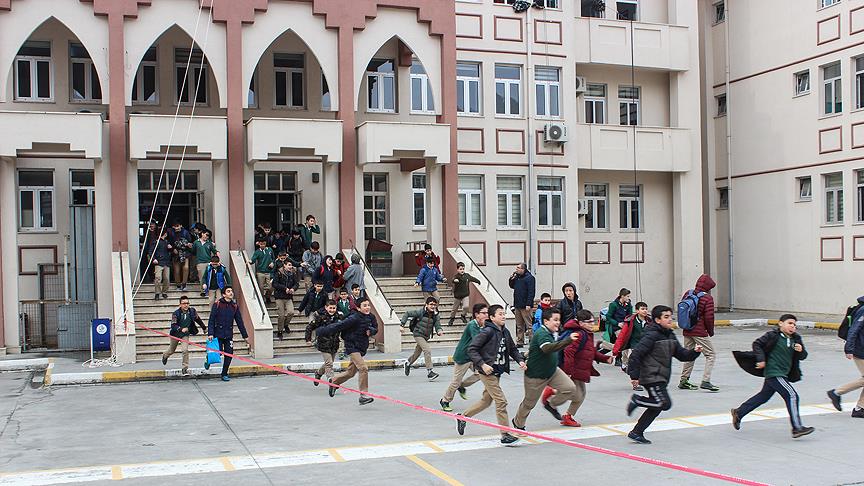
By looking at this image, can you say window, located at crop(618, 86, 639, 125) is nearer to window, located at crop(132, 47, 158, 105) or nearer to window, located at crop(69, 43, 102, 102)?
window, located at crop(132, 47, 158, 105)

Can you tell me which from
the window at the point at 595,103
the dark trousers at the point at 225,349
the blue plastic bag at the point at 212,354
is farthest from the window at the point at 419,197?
the dark trousers at the point at 225,349

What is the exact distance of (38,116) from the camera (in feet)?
70.5

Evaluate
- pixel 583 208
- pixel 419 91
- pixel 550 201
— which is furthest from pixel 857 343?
pixel 419 91

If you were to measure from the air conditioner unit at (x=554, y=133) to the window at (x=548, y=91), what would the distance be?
69 centimetres

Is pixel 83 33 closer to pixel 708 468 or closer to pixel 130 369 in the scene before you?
pixel 130 369

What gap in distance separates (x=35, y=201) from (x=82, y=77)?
366 centimetres

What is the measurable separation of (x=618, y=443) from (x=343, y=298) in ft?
25.3

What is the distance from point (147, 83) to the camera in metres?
25.9

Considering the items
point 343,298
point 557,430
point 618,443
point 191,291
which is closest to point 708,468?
point 618,443

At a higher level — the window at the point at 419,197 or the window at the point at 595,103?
the window at the point at 595,103

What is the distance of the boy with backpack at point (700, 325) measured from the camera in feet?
50.1

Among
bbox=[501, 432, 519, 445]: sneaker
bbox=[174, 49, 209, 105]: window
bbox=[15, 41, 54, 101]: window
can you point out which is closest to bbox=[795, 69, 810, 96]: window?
bbox=[174, 49, 209, 105]: window

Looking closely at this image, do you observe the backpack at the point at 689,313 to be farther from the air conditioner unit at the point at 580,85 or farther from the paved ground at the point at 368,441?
the air conditioner unit at the point at 580,85

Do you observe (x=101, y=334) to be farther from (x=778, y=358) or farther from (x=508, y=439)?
(x=778, y=358)
